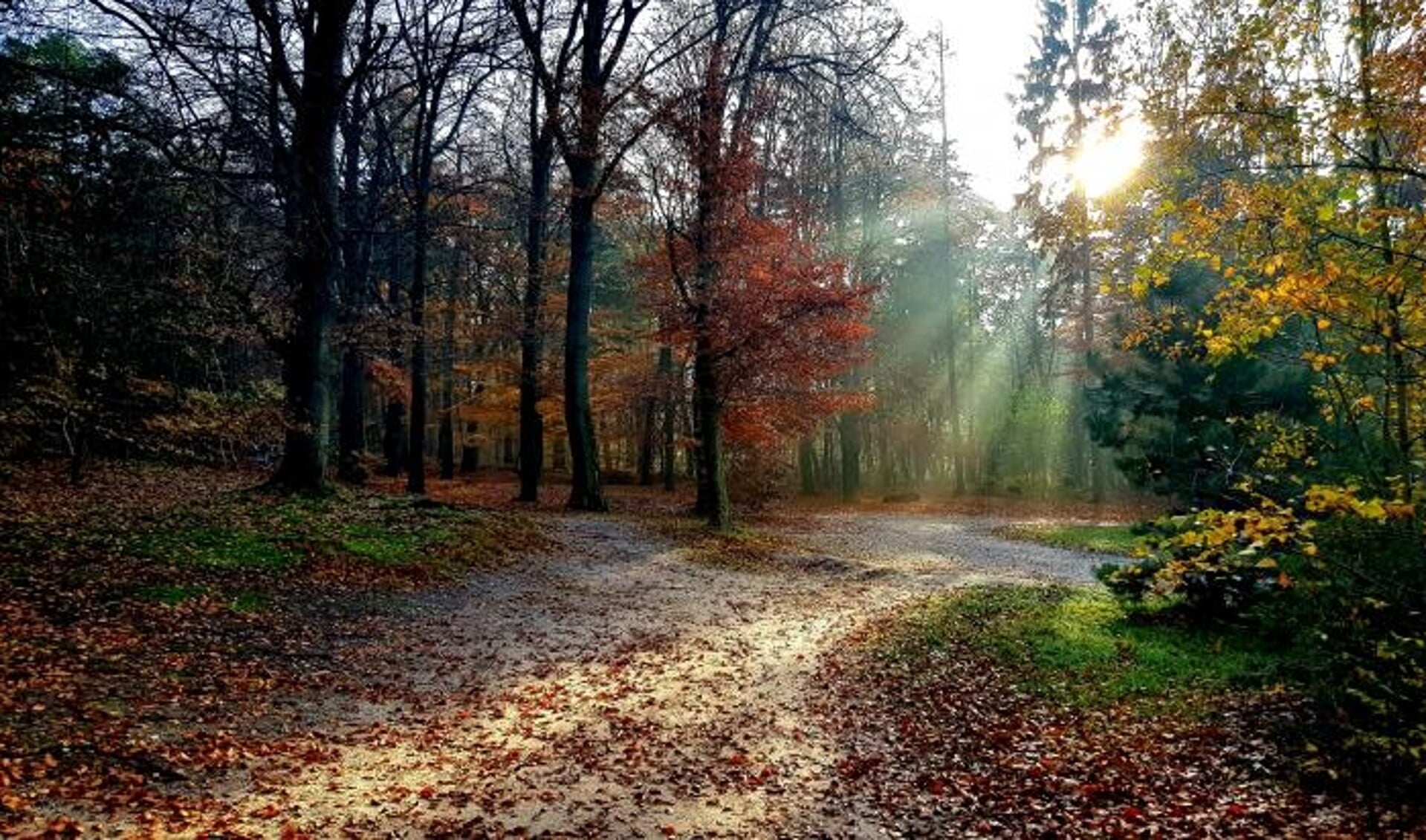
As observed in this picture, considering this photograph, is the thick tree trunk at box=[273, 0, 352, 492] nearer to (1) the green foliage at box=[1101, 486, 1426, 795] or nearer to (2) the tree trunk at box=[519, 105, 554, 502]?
(2) the tree trunk at box=[519, 105, 554, 502]

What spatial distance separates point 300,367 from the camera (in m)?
13.4

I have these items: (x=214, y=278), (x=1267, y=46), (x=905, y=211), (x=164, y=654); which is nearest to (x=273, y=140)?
(x=214, y=278)

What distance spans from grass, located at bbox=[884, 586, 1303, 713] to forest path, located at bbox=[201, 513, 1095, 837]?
136 cm

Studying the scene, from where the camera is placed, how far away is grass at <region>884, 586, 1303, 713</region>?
7.40 meters

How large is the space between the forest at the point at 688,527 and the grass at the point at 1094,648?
0.24 ft

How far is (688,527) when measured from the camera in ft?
60.0

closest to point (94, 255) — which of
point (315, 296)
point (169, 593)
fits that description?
point (169, 593)

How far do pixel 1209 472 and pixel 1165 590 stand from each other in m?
1.73

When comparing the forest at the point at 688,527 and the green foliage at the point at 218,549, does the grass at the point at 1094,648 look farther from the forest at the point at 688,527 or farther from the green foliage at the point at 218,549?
the green foliage at the point at 218,549

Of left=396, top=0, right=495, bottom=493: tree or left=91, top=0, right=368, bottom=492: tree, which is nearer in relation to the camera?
left=91, top=0, right=368, bottom=492: tree

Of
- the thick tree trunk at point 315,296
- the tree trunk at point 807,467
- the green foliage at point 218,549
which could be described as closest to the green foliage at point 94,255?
the green foliage at point 218,549

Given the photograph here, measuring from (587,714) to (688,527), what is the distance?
36.3 feet

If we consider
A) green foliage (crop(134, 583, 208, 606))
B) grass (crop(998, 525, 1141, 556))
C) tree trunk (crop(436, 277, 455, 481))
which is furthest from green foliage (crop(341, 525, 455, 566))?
tree trunk (crop(436, 277, 455, 481))

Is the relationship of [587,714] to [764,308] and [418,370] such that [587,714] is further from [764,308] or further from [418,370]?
[418,370]
